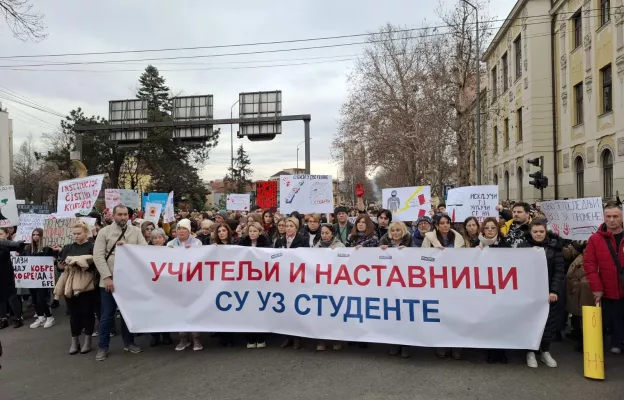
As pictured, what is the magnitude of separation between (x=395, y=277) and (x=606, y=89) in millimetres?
20077

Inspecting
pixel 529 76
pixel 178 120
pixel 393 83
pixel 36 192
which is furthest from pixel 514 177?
pixel 36 192

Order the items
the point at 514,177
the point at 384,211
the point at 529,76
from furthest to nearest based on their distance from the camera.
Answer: the point at 514,177, the point at 529,76, the point at 384,211

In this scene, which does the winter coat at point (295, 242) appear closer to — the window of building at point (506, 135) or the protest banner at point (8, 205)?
the protest banner at point (8, 205)

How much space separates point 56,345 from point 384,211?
5175mm

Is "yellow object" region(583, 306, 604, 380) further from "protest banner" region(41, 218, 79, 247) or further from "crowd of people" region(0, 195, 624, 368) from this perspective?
"protest banner" region(41, 218, 79, 247)

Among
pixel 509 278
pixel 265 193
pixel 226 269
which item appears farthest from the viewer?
pixel 265 193

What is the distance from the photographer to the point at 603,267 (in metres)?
5.09

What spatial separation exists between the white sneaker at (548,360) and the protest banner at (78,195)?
675 cm

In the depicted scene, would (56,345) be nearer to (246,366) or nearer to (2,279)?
(2,279)

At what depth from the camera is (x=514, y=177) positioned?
31969mm

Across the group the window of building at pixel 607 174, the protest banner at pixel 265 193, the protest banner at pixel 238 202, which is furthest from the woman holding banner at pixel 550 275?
the window of building at pixel 607 174

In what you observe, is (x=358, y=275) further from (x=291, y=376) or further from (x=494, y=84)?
(x=494, y=84)

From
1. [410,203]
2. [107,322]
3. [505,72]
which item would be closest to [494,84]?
[505,72]

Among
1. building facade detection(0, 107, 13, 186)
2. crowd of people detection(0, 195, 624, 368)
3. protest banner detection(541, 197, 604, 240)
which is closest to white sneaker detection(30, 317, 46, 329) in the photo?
crowd of people detection(0, 195, 624, 368)
